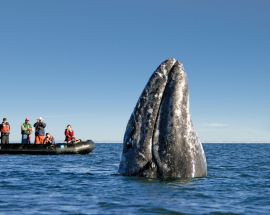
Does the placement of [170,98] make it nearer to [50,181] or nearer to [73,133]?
[50,181]

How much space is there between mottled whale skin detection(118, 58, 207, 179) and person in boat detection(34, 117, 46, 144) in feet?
66.2

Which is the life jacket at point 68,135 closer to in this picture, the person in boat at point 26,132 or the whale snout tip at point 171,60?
the person in boat at point 26,132

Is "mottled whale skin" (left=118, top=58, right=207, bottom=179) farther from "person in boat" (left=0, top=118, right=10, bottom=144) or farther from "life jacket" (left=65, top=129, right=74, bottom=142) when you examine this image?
"life jacket" (left=65, top=129, right=74, bottom=142)

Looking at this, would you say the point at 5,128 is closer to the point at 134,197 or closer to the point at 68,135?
the point at 68,135

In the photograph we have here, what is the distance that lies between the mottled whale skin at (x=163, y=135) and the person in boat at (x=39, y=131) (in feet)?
66.2

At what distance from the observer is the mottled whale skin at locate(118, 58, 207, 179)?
36.0ft

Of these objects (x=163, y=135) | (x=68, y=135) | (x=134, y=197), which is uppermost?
(x=68, y=135)

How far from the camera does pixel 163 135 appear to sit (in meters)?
11.2

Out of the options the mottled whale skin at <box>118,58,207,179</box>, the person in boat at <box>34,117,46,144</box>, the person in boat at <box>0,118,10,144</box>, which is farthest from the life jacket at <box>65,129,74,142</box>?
the mottled whale skin at <box>118,58,207,179</box>

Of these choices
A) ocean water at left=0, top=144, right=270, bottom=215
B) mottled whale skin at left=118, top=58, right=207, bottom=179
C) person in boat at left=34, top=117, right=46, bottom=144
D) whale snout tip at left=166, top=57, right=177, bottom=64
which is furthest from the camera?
person in boat at left=34, top=117, right=46, bottom=144

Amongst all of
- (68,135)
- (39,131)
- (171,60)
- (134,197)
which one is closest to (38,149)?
(39,131)

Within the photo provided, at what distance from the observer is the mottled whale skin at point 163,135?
11.0 metres

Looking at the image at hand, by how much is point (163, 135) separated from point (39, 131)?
22.3 meters

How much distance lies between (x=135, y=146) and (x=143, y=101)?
1.09 metres
